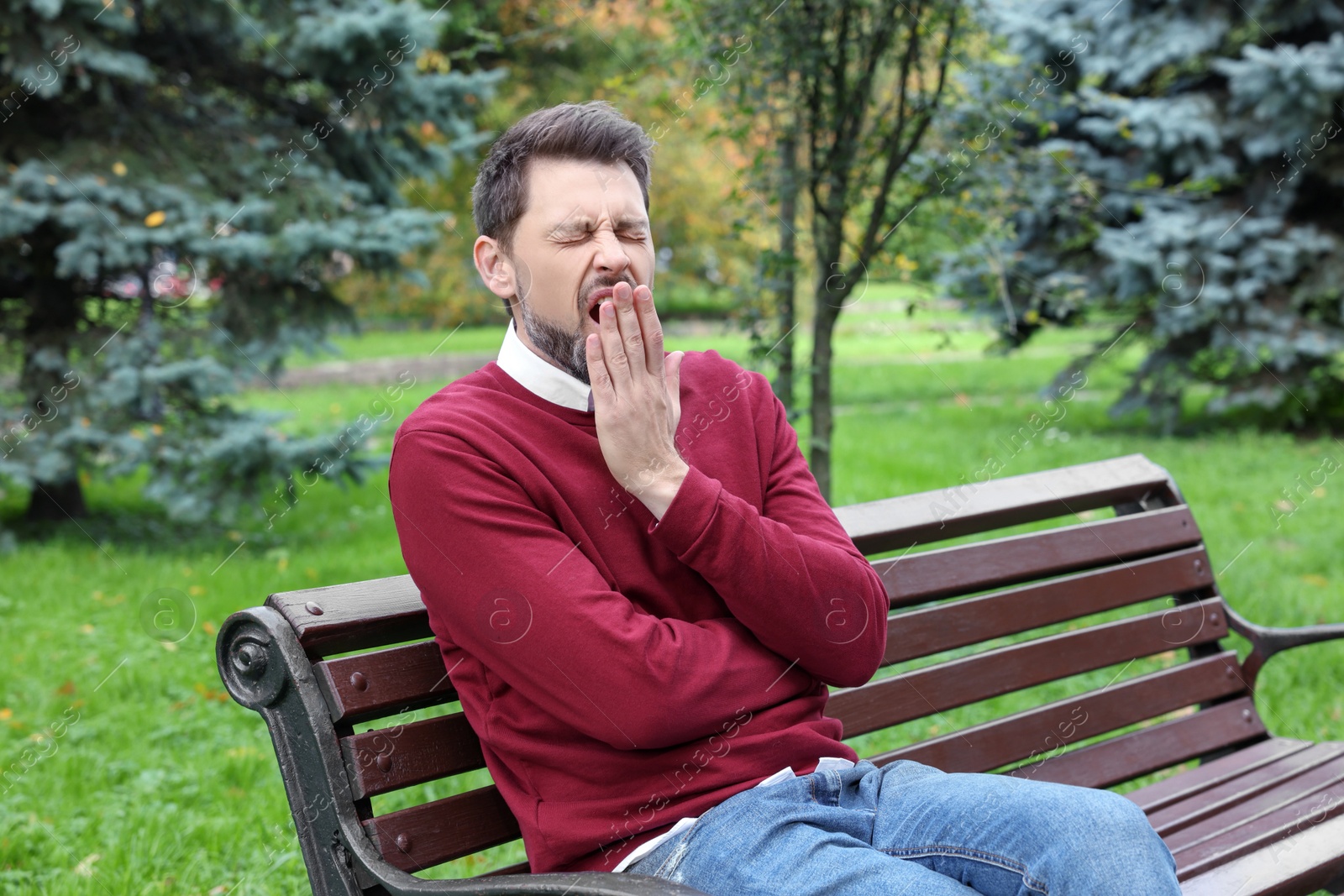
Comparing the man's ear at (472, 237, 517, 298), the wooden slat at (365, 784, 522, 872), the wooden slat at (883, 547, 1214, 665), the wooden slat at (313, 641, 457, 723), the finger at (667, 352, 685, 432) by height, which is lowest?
the wooden slat at (883, 547, 1214, 665)

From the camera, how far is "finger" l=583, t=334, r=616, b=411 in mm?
1836

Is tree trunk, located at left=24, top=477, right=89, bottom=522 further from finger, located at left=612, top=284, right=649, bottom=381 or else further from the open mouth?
finger, located at left=612, top=284, right=649, bottom=381

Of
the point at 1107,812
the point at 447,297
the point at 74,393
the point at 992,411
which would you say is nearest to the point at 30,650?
the point at 74,393

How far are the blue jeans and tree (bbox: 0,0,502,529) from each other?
5.45 metres

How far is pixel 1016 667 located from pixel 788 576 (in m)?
1.14

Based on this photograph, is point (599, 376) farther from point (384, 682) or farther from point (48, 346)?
point (48, 346)

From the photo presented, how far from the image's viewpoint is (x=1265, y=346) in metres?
8.97

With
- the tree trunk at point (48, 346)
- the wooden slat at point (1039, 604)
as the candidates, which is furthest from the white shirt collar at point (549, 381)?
the tree trunk at point (48, 346)

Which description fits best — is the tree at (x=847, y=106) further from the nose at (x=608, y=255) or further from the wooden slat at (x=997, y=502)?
the nose at (x=608, y=255)

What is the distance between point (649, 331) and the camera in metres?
1.86

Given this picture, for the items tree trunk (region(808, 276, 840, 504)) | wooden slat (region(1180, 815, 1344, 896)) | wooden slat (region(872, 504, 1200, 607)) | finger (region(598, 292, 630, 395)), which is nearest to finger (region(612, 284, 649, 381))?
finger (region(598, 292, 630, 395))

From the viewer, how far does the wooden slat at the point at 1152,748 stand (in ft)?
9.09

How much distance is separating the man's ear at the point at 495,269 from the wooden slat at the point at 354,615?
1.88 ft

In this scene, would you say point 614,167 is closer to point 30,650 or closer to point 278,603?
point 278,603
